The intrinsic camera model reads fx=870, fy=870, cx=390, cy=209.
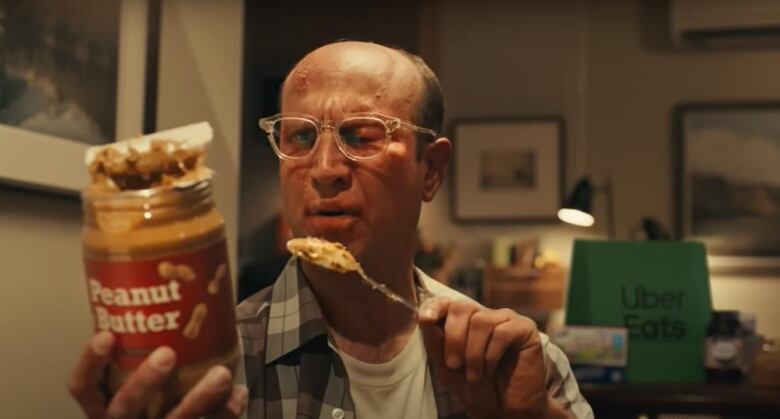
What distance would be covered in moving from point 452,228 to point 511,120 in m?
0.52

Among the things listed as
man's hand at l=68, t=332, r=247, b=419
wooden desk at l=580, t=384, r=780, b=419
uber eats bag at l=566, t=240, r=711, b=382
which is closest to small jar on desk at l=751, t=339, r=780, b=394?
wooden desk at l=580, t=384, r=780, b=419

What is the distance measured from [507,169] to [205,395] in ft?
10.3

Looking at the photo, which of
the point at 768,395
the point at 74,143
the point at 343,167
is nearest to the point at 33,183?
the point at 74,143

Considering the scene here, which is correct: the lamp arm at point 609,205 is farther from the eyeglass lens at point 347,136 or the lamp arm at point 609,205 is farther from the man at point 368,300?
the eyeglass lens at point 347,136

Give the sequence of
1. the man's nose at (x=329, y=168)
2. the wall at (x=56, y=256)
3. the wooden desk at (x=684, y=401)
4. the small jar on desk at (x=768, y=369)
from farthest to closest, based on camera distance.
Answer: the small jar on desk at (x=768, y=369) → the wooden desk at (x=684, y=401) → the wall at (x=56, y=256) → the man's nose at (x=329, y=168)

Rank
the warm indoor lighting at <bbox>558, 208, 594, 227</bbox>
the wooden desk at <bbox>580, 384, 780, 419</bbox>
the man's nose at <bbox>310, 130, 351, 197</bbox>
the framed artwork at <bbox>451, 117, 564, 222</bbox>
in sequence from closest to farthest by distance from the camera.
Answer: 1. the man's nose at <bbox>310, 130, 351, 197</bbox>
2. the wooden desk at <bbox>580, 384, 780, 419</bbox>
3. the warm indoor lighting at <bbox>558, 208, 594, 227</bbox>
4. the framed artwork at <bbox>451, 117, 564, 222</bbox>

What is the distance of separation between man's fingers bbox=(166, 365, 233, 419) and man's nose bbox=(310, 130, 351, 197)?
13.1 inches

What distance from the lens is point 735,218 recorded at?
11.6 ft

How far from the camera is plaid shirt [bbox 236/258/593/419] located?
99 cm

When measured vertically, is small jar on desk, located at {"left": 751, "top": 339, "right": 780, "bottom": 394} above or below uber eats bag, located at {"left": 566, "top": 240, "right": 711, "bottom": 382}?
below

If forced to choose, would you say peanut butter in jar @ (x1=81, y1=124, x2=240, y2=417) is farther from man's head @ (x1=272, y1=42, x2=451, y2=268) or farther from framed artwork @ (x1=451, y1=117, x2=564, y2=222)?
framed artwork @ (x1=451, y1=117, x2=564, y2=222)

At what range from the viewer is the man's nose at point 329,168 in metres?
0.93

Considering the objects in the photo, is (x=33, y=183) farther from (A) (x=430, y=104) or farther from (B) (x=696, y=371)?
(B) (x=696, y=371)

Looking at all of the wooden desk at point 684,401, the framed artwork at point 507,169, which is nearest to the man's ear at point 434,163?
the wooden desk at point 684,401
